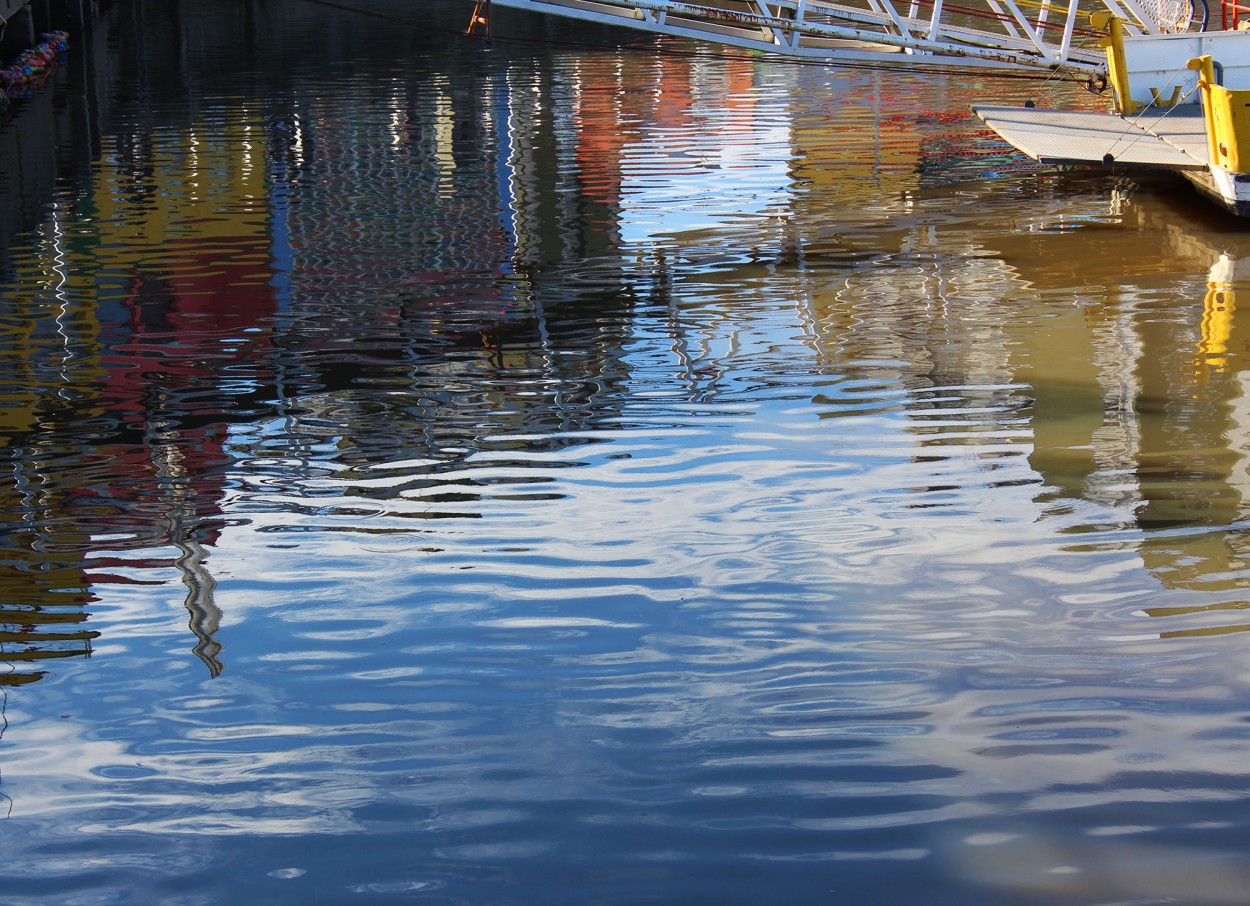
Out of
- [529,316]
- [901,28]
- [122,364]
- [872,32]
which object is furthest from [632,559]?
[872,32]

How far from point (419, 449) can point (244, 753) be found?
2.84 m

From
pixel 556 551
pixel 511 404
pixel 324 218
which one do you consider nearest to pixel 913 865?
pixel 556 551

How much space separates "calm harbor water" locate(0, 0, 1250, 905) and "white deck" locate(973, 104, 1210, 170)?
0.46 m

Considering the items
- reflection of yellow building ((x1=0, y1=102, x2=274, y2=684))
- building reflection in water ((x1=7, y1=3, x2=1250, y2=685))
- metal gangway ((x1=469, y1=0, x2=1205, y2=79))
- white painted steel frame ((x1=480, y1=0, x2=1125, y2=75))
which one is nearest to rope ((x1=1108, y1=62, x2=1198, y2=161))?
metal gangway ((x1=469, y1=0, x2=1205, y2=79))

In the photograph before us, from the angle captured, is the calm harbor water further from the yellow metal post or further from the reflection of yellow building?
the yellow metal post

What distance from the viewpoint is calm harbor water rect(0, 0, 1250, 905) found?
3.91 meters

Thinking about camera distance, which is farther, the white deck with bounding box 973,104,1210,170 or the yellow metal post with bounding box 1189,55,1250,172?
the white deck with bounding box 973,104,1210,170

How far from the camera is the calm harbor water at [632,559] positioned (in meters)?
3.91

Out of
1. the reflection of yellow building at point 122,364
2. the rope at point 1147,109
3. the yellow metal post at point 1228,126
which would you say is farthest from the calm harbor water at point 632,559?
the rope at point 1147,109

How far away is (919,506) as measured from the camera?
6.08 meters

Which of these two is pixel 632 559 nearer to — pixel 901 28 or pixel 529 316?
pixel 529 316

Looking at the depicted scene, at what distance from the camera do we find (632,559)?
568 cm

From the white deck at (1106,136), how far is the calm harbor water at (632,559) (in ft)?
1.52

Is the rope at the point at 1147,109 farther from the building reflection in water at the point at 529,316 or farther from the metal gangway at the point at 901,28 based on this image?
the building reflection in water at the point at 529,316
